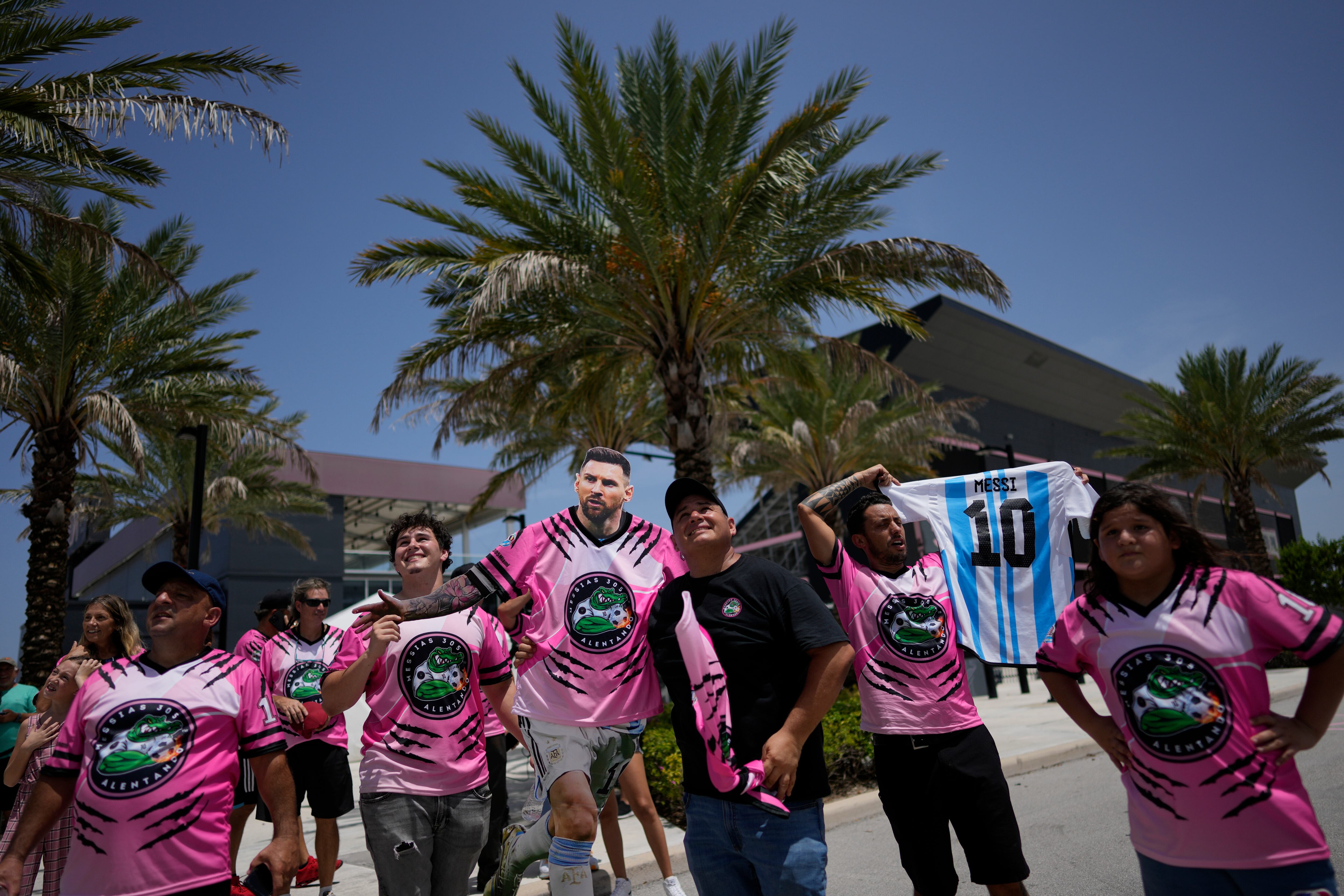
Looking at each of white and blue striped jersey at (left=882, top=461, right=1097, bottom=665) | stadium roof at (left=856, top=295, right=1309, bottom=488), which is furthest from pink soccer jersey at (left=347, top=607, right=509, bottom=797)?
stadium roof at (left=856, top=295, right=1309, bottom=488)

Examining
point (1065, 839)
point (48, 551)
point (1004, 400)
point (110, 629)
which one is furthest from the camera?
point (1004, 400)

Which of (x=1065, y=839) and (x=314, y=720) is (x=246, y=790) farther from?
(x=1065, y=839)

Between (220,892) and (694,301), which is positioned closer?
(220,892)

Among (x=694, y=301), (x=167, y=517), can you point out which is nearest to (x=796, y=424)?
(x=694, y=301)

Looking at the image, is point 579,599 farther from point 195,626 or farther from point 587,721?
point 195,626

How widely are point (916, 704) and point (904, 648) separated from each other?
27 centimetres

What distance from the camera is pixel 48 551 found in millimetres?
13305

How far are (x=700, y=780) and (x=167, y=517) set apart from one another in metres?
22.7

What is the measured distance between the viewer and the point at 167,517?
863 inches

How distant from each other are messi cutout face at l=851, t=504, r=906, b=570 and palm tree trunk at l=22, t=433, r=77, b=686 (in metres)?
12.8

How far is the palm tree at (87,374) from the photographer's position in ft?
42.1

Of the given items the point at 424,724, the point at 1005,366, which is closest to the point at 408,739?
the point at 424,724

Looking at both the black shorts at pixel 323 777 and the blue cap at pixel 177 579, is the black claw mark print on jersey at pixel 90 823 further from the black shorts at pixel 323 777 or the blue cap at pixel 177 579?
the black shorts at pixel 323 777

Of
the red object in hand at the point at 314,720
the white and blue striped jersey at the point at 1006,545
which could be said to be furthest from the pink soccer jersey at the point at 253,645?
the white and blue striped jersey at the point at 1006,545
